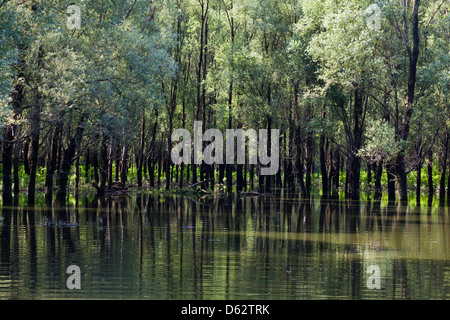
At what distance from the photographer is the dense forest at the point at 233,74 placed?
32312mm

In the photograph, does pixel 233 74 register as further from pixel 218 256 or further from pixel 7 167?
pixel 218 256

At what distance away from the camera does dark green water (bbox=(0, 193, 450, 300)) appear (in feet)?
41.3

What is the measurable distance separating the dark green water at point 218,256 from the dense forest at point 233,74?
7.75 meters

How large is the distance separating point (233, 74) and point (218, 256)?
141 ft

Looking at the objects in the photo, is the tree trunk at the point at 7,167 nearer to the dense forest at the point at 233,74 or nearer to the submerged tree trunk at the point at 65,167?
the dense forest at the point at 233,74

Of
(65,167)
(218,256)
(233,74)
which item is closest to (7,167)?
(65,167)

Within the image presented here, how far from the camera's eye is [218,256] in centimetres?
1747

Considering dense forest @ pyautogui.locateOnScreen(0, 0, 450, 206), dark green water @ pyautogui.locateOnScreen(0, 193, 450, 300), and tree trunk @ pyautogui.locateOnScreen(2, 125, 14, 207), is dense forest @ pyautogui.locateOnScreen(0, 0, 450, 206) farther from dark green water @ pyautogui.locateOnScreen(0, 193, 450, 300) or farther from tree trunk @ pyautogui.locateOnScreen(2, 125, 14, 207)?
dark green water @ pyautogui.locateOnScreen(0, 193, 450, 300)

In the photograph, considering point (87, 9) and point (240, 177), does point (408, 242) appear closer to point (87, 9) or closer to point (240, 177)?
point (87, 9)

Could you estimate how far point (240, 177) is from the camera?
63.1m

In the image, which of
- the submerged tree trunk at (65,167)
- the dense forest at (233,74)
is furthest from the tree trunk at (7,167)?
the submerged tree trunk at (65,167)

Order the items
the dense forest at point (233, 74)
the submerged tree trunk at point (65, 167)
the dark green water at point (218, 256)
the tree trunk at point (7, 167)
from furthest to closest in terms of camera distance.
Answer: the submerged tree trunk at point (65, 167) → the tree trunk at point (7, 167) → the dense forest at point (233, 74) → the dark green water at point (218, 256)

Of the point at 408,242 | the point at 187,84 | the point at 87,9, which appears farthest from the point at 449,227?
the point at 187,84
